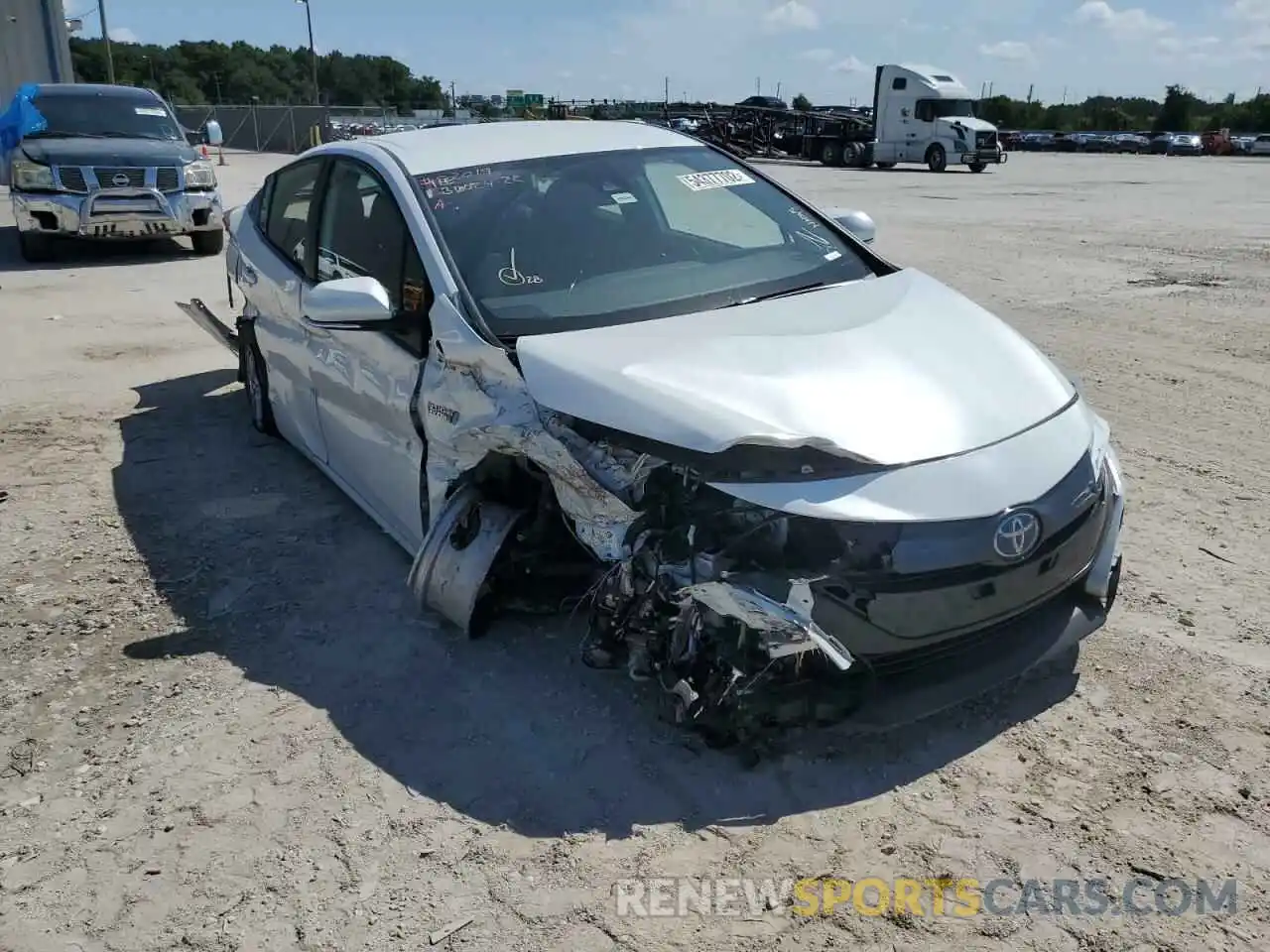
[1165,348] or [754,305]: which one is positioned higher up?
[754,305]

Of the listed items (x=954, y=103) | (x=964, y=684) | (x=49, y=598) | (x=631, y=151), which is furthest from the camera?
(x=954, y=103)

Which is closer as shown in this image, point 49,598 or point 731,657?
point 731,657

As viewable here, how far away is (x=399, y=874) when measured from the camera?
8.73 ft

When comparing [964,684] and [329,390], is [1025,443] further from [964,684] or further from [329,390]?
[329,390]

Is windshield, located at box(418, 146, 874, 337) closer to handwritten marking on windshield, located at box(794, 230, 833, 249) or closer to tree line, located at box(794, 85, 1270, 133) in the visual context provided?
handwritten marking on windshield, located at box(794, 230, 833, 249)

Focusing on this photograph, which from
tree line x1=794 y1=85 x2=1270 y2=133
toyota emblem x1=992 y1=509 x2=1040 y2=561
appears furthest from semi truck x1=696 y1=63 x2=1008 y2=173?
toyota emblem x1=992 y1=509 x2=1040 y2=561

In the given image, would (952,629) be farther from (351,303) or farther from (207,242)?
(207,242)

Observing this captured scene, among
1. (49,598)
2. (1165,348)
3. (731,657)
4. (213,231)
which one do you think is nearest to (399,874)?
(731,657)

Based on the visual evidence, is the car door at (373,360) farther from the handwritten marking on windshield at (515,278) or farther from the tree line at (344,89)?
the tree line at (344,89)

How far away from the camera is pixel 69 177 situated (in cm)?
1134

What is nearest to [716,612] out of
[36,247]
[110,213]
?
[110,213]

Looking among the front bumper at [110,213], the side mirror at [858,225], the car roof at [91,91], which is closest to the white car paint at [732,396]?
the side mirror at [858,225]

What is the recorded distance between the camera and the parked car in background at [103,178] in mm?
11367

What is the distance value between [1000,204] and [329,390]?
1752 centimetres
